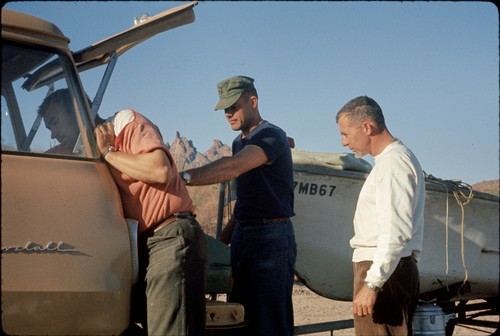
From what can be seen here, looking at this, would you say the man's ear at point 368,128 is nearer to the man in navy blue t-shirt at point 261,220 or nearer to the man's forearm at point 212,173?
the man in navy blue t-shirt at point 261,220

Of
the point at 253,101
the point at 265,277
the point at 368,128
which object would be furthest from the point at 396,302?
the point at 253,101

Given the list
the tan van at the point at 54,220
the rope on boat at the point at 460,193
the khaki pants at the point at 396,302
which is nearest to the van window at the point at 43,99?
the tan van at the point at 54,220

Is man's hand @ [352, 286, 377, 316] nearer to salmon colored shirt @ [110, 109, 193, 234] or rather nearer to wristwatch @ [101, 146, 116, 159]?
salmon colored shirt @ [110, 109, 193, 234]

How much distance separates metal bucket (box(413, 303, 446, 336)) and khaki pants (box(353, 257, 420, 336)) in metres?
1.57

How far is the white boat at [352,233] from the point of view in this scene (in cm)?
553

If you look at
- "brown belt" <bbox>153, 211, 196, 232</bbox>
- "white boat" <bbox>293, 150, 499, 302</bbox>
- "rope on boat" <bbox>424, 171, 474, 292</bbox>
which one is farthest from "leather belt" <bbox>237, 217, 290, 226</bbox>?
"rope on boat" <bbox>424, 171, 474, 292</bbox>

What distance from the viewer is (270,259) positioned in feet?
13.2

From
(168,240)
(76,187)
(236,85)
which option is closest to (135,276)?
(168,240)

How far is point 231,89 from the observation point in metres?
4.34

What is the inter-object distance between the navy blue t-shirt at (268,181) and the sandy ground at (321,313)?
5232mm

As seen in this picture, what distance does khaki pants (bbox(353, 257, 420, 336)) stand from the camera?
3539 millimetres

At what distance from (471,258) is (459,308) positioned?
1.55ft

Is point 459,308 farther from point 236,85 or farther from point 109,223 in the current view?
point 109,223

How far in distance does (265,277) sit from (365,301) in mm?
775
